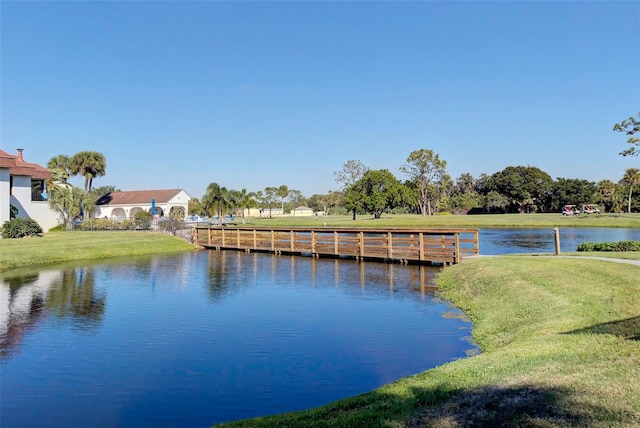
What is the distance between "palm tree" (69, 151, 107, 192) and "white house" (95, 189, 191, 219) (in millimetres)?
5563

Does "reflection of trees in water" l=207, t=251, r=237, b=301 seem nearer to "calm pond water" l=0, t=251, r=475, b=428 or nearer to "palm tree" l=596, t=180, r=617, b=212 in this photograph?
"calm pond water" l=0, t=251, r=475, b=428

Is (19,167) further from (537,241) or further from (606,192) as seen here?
(606,192)

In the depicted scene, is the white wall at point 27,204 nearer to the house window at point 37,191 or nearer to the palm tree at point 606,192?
the house window at point 37,191

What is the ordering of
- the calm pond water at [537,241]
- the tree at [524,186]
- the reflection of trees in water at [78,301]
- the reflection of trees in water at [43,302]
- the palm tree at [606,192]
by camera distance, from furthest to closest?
1. the tree at [524,186]
2. the palm tree at [606,192]
3. the calm pond water at [537,241]
4. the reflection of trees in water at [78,301]
5. the reflection of trees in water at [43,302]

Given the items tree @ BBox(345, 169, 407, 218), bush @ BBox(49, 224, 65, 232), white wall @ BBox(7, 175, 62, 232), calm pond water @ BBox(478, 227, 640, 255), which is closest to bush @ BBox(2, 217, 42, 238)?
white wall @ BBox(7, 175, 62, 232)

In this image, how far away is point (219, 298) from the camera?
57.2ft

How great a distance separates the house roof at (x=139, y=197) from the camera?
7296cm

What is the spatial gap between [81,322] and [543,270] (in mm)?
14605

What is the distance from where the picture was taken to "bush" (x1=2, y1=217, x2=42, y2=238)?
3506 cm

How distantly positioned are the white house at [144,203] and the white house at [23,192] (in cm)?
2510

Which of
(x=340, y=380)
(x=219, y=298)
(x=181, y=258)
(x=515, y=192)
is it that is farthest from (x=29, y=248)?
(x=515, y=192)

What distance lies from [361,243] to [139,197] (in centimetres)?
5524

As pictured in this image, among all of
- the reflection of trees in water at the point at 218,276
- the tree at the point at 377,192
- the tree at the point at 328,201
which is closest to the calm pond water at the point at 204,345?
the reflection of trees in water at the point at 218,276

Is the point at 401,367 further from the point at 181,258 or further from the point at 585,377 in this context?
the point at 181,258
